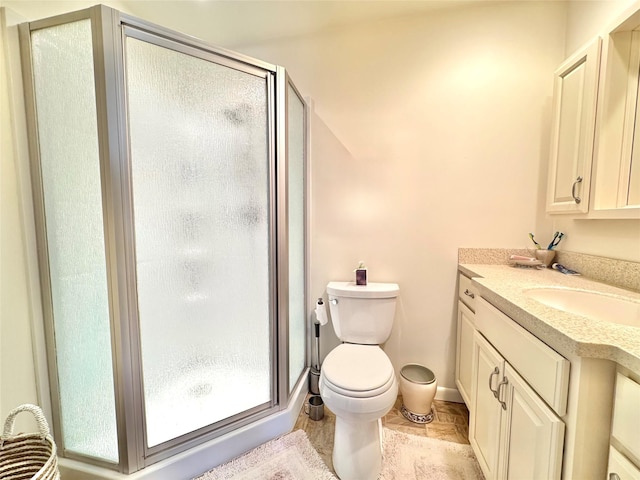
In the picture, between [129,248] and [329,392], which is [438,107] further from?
[129,248]

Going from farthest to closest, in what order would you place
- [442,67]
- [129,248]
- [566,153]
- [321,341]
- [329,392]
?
1. [321,341]
2. [442,67]
3. [566,153]
4. [329,392]
5. [129,248]

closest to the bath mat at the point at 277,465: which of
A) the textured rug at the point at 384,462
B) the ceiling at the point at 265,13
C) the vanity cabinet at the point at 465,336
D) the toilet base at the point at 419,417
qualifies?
the textured rug at the point at 384,462

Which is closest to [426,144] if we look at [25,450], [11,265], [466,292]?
[466,292]

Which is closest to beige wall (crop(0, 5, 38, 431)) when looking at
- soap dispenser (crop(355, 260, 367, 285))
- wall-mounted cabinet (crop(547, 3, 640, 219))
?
soap dispenser (crop(355, 260, 367, 285))

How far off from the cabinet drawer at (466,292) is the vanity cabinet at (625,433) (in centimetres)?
84

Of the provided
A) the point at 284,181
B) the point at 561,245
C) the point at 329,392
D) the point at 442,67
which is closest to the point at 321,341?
the point at 329,392

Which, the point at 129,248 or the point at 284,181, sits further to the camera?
the point at 284,181

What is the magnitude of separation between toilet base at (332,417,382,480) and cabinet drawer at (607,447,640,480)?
2.64ft

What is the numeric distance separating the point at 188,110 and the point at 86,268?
80cm

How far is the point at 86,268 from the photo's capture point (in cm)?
111

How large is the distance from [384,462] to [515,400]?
0.76 meters

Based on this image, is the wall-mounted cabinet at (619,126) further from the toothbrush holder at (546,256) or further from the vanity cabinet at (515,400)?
the vanity cabinet at (515,400)

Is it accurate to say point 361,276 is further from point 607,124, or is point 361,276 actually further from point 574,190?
point 607,124

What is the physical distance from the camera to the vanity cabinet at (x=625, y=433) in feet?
1.76
